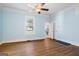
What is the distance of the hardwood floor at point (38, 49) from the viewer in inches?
76.6

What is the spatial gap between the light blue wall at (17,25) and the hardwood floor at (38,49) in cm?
14

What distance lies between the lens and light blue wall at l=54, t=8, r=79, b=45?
1948 mm

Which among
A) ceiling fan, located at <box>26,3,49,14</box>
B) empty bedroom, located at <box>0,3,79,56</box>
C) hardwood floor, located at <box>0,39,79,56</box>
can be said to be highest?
ceiling fan, located at <box>26,3,49,14</box>

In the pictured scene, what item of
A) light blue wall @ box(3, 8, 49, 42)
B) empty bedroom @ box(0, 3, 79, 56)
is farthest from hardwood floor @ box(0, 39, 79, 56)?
light blue wall @ box(3, 8, 49, 42)

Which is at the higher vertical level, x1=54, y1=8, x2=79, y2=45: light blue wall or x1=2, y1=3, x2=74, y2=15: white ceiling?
x1=2, y1=3, x2=74, y2=15: white ceiling

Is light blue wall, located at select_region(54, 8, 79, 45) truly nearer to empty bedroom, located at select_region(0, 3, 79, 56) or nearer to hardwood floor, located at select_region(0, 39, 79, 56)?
empty bedroom, located at select_region(0, 3, 79, 56)

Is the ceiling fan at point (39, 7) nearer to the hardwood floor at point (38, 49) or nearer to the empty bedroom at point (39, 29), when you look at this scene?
the empty bedroom at point (39, 29)

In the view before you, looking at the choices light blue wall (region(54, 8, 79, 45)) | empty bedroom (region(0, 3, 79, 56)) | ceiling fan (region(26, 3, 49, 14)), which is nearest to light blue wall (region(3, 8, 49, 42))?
empty bedroom (region(0, 3, 79, 56))

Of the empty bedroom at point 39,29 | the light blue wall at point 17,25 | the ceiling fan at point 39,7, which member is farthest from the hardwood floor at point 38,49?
the ceiling fan at point 39,7

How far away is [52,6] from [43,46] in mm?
811

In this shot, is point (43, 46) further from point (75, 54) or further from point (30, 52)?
point (75, 54)

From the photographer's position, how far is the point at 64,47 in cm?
198

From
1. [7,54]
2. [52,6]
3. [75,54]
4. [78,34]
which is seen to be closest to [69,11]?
[52,6]

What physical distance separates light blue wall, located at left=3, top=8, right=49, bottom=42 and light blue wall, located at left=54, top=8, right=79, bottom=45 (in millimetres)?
284
